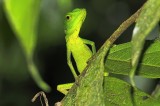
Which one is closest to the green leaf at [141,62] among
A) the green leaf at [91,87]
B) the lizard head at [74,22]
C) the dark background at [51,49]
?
the green leaf at [91,87]

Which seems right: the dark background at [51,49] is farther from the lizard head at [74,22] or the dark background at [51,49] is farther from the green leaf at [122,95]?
the green leaf at [122,95]

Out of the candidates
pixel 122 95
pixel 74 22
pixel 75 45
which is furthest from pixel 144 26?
pixel 74 22

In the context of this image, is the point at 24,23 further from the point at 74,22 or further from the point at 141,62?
the point at 74,22

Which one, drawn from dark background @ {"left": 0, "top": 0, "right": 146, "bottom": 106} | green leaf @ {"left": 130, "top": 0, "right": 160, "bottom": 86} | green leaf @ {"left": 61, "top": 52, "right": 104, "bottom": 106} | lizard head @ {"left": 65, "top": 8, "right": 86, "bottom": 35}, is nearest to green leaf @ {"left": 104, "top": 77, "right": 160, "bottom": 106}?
green leaf @ {"left": 61, "top": 52, "right": 104, "bottom": 106}

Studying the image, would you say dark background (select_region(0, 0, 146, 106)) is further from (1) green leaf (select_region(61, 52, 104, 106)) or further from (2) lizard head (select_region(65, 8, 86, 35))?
(1) green leaf (select_region(61, 52, 104, 106))

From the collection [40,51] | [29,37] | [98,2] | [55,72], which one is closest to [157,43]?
[29,37]

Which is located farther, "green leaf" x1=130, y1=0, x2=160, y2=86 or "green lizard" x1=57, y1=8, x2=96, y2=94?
"green lizard" x1=57, y1=8, x2=96, y2=94
